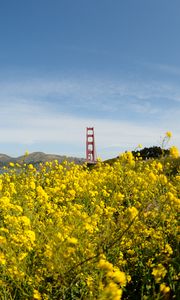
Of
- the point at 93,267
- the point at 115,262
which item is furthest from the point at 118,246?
the point at 93,267

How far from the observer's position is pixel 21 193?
698 centimetres

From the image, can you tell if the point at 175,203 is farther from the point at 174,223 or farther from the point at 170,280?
the point at 170,280

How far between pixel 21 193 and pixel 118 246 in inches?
124

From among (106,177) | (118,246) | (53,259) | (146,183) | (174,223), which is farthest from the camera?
(106,177)

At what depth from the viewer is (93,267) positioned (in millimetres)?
3311

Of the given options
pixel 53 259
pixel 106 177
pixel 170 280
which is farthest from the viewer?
pixel 106 177

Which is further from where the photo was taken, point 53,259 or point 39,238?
point 39,238

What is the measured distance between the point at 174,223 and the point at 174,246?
1.23 ft

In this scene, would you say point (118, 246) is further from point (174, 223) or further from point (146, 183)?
point (146, 183)

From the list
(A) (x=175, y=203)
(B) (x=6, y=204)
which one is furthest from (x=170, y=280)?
(B) (x=6, y=204)

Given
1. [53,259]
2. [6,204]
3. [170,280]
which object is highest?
[6,204]

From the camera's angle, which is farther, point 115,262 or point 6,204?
point 6,204

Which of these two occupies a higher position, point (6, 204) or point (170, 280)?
point (6, 204)

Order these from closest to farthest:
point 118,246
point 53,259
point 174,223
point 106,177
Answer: point 53,259 < point 118,246 < point 174,223 < point 106,177
